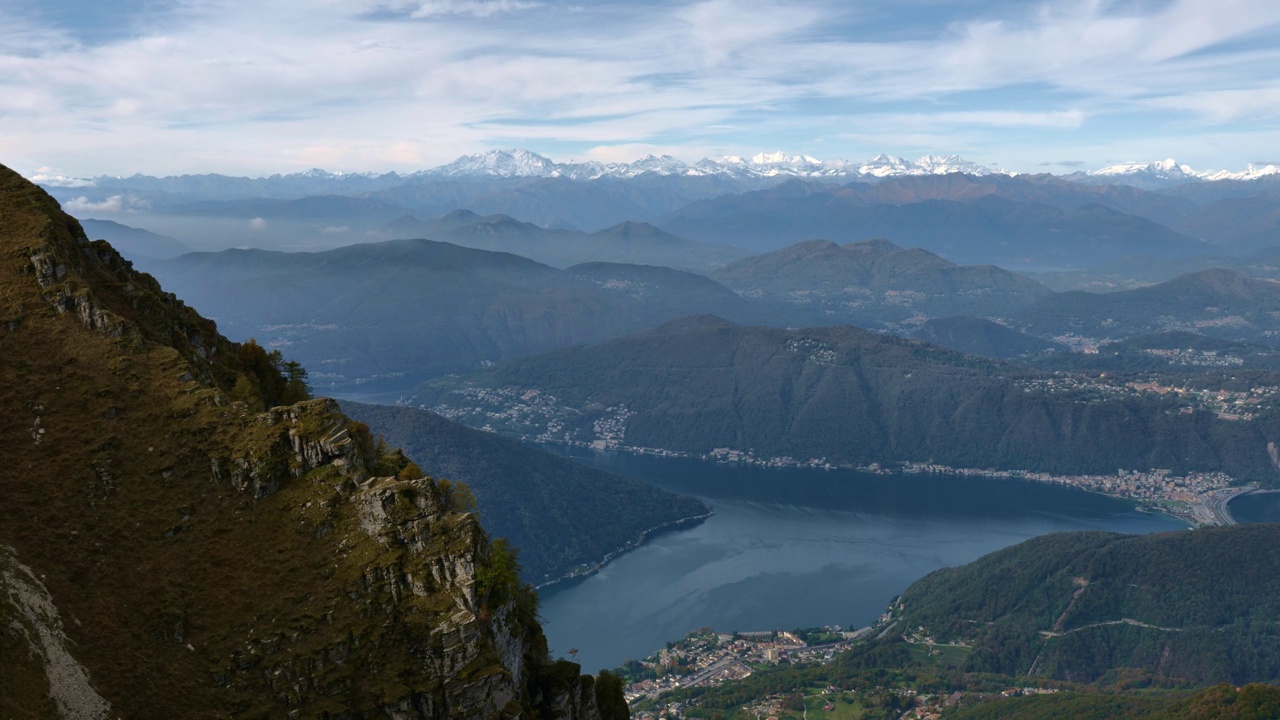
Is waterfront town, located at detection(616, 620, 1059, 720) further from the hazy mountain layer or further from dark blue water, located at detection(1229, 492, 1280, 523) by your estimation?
dark blue water, located at detection(1229, 492, 1280, 523)

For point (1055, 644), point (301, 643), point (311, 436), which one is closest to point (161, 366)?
point (311, 436)

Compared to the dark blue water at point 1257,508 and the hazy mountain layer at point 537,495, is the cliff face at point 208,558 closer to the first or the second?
the hazy mountain layer at point 537,495

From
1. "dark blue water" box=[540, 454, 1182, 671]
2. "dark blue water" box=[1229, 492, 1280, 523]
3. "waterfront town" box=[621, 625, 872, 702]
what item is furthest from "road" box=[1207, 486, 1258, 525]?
"waterfront town" box=[621, 625, 872, 702]

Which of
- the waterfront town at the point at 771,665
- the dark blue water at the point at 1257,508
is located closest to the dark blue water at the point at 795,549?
the waterfront town at the point at 771,665

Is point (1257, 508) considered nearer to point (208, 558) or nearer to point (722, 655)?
point (722, 655)

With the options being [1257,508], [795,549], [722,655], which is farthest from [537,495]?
[1257,508]

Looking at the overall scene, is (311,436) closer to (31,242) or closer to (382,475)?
(382,475)
